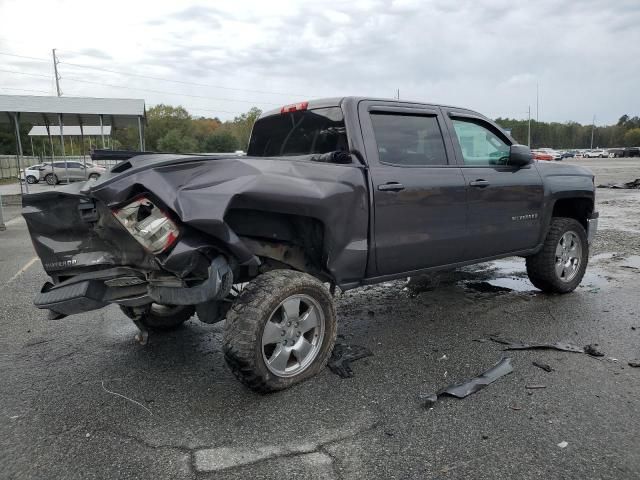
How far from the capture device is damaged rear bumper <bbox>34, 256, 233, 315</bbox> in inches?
122

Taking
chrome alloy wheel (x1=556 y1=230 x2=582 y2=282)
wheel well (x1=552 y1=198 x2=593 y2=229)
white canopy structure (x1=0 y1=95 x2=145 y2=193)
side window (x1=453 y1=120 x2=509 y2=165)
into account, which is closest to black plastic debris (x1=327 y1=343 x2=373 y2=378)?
side window (x1=453 y1=120 x2=509 y2=165)

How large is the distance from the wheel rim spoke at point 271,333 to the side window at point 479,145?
2443 mm

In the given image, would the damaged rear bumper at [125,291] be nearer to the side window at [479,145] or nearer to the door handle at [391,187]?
the door handle at [391,187]

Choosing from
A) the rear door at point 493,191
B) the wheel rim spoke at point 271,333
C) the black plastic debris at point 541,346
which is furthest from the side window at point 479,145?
the wheel rim spoke at point 271,333

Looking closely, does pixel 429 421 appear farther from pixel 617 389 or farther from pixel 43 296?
pixel 43 296

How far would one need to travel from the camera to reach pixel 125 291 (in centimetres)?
339

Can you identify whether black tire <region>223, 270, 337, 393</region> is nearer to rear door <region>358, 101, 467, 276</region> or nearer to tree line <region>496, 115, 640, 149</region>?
rear door <region>358, 101, 467, 276</region>

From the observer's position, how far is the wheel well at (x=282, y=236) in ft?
11.3

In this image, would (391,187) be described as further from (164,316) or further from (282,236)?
(164,316)

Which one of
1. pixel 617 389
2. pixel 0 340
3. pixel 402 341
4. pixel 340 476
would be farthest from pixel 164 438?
pixel 617 389

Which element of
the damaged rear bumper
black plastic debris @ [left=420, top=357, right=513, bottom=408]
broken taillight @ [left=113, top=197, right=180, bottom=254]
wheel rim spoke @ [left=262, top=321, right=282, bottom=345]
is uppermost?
broken taillight @ [left=113, top=197, right=180, bottom=254]

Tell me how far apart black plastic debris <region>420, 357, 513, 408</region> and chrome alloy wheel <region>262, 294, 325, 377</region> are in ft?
2.69

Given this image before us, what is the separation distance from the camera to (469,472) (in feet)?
8.32

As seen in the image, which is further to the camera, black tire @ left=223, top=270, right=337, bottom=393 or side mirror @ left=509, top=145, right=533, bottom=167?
side mirror @ left=509, top=145, right=533, bottom=167
